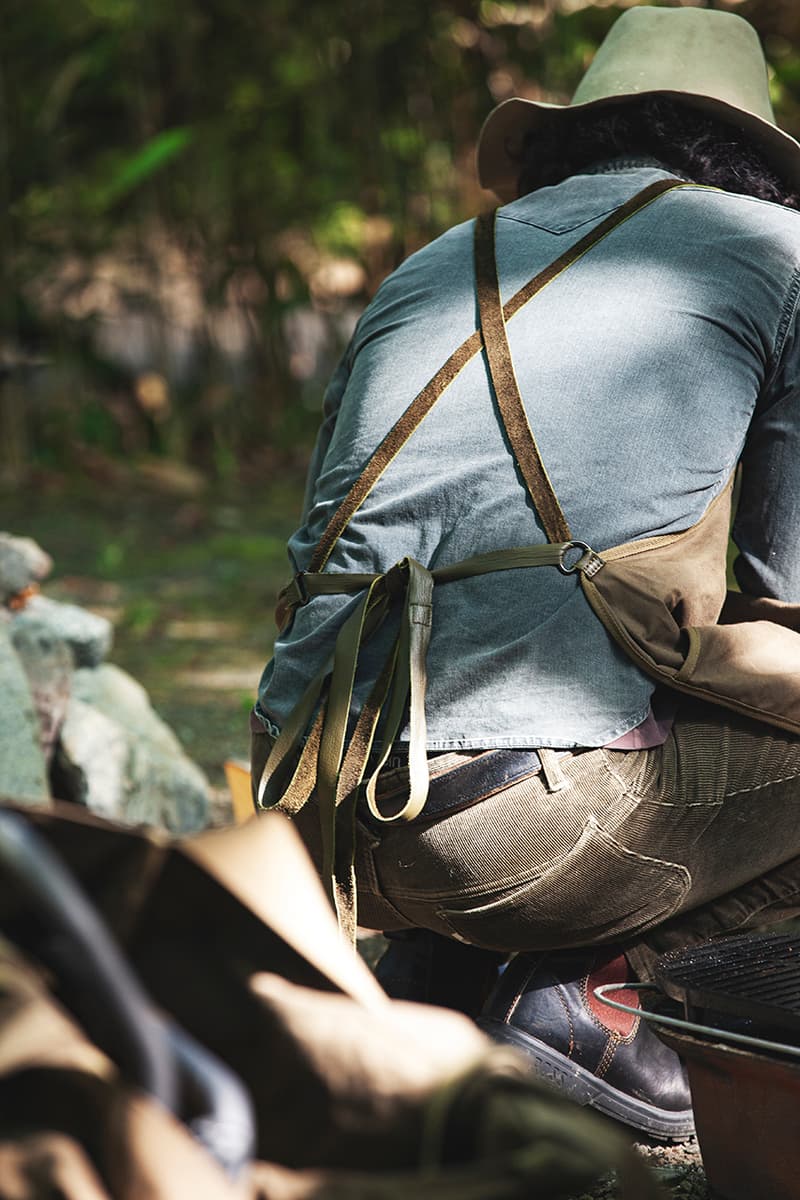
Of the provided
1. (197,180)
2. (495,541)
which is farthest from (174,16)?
(495,541)

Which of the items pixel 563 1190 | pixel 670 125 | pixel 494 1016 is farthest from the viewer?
pixel 670 125

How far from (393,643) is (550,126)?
3.24 feet

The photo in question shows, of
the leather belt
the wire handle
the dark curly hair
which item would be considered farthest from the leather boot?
the dark curly hair

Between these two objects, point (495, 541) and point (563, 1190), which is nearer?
point (563, 1190)

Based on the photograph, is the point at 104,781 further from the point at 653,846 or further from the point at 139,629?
the point at 139,629

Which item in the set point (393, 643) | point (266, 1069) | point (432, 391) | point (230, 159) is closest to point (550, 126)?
point (432, 391)

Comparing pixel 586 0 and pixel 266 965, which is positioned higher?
pixel 266 965

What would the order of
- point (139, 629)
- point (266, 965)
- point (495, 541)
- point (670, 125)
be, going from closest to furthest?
point (266, 965)
point (495, 541)
point (670, 125)
point (139, 629)

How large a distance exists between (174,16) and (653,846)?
740 cm

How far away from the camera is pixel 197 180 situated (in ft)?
28.2

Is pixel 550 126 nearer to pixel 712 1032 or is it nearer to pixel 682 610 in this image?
pixel 682 610

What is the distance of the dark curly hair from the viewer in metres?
2.22

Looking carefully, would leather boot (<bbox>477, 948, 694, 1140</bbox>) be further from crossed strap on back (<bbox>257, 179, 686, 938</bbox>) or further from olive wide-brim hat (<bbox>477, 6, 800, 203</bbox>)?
olive wide-brim hat (<bbox>477, 6, 800, 203</bbox>)

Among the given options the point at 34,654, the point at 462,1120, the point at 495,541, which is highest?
the point at 462,1120
